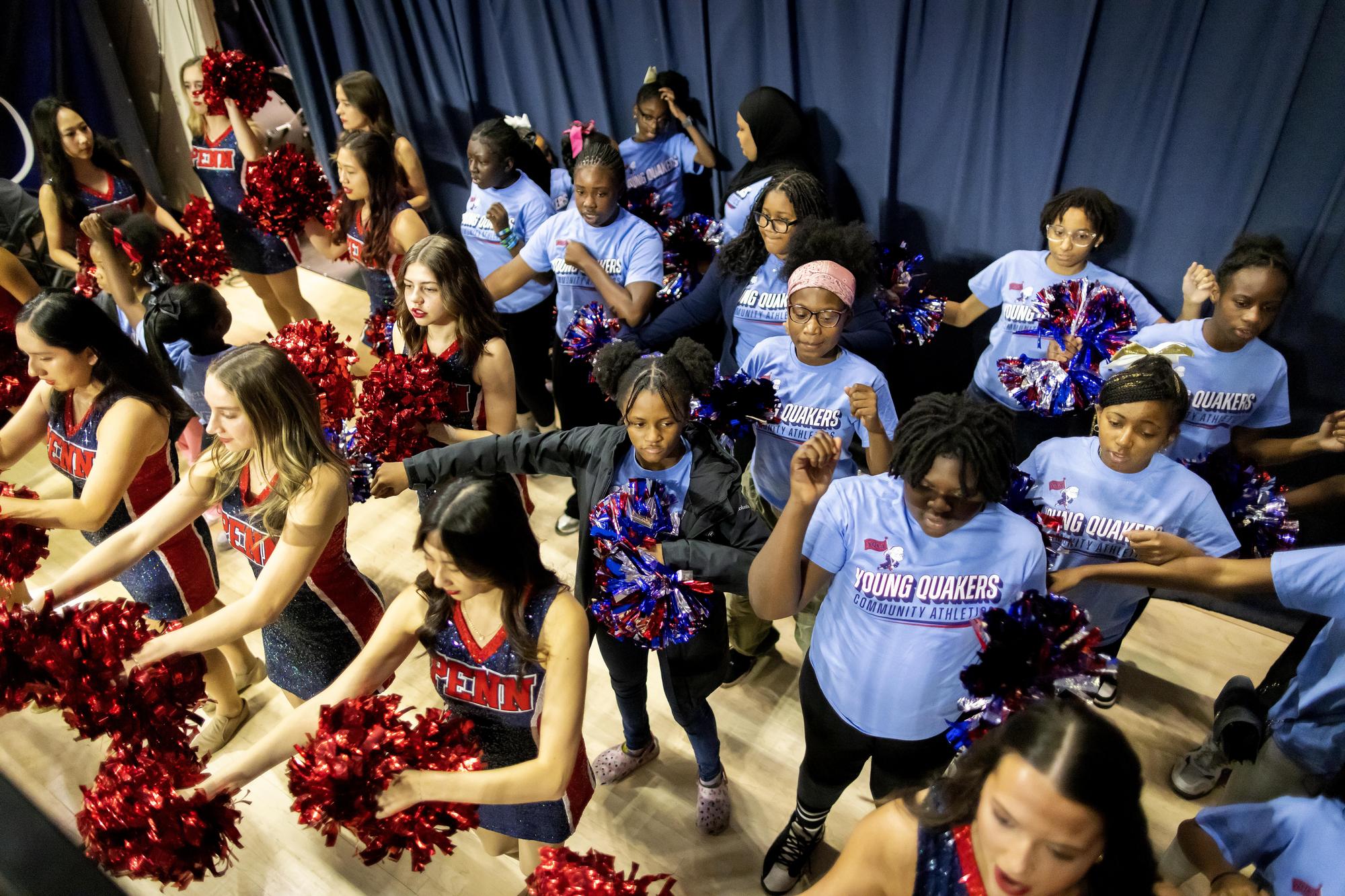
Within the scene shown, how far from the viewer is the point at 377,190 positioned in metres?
3.80

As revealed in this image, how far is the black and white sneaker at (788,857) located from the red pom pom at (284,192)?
3.68m

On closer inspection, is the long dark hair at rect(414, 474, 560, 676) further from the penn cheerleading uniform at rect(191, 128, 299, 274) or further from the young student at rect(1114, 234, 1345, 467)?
the penn cheerleading uniform at rect(191, 128, 299, 274)

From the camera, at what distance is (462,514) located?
1.68 meters

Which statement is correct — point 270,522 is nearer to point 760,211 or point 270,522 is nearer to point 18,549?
point 18,549

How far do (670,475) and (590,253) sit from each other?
1.61 metres

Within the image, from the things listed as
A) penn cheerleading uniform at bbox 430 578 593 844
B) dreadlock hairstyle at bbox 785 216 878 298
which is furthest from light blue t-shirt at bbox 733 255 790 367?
penn cheerleading uniform at bbox 430 578 593 844

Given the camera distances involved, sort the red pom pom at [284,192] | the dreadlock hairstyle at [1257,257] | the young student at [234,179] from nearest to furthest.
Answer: the dreadlock hairstyle at [1257,257] → the red pom pom at [284,192] → the young student at [234,179]

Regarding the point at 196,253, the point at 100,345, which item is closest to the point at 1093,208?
the point at 100,345

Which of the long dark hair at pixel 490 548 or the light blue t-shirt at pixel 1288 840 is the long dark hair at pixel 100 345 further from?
the light blue t-shirt at pixel 1288 840

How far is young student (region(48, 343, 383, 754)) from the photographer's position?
2143 millimetres

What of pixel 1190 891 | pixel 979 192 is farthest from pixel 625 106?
pixel 1190 891

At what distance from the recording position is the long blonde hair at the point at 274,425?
7.11 ft

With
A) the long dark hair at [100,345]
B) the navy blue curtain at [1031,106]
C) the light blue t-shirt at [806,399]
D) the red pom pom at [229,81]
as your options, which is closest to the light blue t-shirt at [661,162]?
the navy blue curtain at [1031,106]

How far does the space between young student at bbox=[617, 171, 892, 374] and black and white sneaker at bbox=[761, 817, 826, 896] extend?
157 cm
